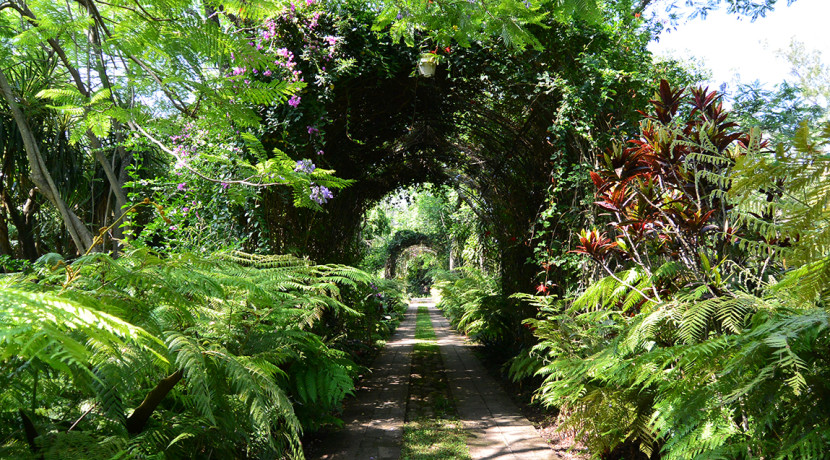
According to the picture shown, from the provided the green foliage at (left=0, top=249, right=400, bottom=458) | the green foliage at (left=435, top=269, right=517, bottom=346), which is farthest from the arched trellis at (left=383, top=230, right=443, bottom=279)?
the green foliage at (left=0, top=249, right=400, bottom=458)

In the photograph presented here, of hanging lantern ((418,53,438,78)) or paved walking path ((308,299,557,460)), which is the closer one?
paved walking path ((308,299,557,460))

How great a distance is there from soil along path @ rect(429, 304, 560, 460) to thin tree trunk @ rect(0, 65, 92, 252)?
3263mm

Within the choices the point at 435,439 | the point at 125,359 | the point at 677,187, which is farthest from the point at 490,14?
the point at 435,439

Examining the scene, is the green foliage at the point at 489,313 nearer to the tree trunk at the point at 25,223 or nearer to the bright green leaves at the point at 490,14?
the bright green leaves at the point at 490,14

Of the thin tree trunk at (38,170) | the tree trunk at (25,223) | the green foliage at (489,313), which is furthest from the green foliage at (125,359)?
the tree trunk at (25,223)

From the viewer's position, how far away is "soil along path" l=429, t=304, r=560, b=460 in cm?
304

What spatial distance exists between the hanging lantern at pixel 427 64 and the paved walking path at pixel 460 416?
9.53ft

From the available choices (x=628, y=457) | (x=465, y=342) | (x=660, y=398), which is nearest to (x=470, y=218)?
(x=465, y=342)

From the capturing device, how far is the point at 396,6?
258 centimetres

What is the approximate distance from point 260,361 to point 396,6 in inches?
78.2

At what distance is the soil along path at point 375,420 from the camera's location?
120 inches

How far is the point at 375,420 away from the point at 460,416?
28.3 inches

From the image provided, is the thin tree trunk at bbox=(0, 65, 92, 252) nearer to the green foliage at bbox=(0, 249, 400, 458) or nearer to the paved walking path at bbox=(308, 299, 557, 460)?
the green foliage at bbox=(0, 249, 400, 458)

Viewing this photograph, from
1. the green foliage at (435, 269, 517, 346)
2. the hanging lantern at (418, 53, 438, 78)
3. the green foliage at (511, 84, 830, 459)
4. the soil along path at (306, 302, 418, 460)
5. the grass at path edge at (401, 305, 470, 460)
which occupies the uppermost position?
the hanging lantern at (418, 53, 438, 78)
